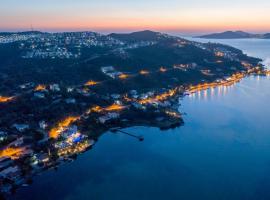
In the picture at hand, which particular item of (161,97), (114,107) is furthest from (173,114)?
(161,97)

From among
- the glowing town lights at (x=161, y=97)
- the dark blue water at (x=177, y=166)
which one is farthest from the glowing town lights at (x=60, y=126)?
the glowing town lights at (x=161, y=97)

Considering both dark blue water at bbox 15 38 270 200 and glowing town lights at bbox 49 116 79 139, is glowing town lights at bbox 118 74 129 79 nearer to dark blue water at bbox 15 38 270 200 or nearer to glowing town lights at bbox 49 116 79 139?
dark blue water at bbox 15 38 270 200

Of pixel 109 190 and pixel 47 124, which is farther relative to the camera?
pixel 47 124

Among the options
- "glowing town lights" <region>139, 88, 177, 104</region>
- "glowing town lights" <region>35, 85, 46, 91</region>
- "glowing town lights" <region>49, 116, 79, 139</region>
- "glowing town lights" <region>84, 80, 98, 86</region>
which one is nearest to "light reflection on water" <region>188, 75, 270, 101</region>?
"glowing town lights" <region>139, 88, 177, 104</region>

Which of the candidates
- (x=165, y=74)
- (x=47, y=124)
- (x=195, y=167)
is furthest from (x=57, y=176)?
(x=165, y=74)

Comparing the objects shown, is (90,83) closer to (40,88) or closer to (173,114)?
(40,88)

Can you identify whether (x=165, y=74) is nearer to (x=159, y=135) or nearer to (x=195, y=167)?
(x=159, y=135)
